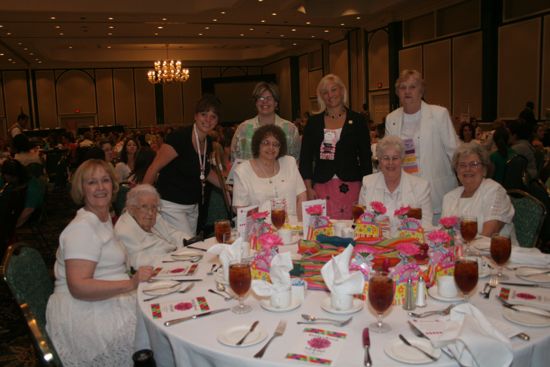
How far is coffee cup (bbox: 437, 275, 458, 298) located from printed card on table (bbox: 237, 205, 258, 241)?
3.34 ft

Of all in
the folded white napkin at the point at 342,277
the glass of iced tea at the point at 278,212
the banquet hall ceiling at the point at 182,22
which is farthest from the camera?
the banquet hall ceiling at the point at 182,22

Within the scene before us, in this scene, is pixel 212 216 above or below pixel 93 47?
below

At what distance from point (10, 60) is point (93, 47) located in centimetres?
277

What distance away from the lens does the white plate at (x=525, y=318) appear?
155 cm

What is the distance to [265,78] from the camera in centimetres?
1992

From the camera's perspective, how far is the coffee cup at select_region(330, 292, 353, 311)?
1.70m

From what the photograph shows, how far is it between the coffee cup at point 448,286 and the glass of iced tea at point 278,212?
1.00m

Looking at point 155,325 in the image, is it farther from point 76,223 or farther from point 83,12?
point 83,12

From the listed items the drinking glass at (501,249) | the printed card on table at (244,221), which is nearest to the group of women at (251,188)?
the printed card on table at (244,221)

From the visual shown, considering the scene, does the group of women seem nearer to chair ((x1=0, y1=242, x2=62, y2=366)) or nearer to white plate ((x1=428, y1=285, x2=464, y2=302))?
chair ((x1=0, y1=242, x2=62, y2=366))

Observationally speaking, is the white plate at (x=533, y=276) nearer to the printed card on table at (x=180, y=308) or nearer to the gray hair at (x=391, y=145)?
the gray hair at (x=391, y=145)

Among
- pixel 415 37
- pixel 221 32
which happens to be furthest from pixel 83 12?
pixel 415 37

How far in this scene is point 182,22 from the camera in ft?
39.0

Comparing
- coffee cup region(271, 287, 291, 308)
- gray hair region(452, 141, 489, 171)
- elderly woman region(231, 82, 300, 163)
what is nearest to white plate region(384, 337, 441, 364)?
coffee cup region(271, 287, 291, 308)
